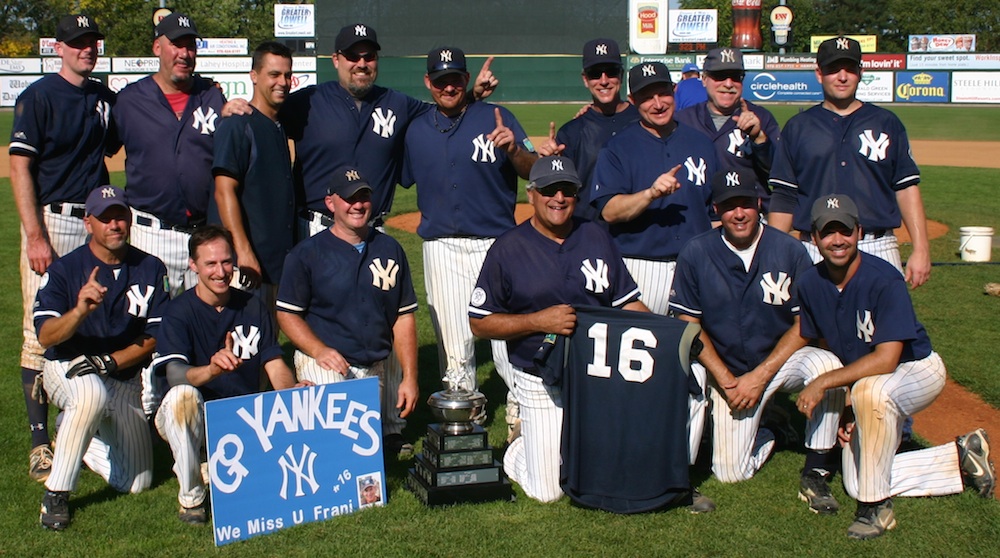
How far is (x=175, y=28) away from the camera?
503cm

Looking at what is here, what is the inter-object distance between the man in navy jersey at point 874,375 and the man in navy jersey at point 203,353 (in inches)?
93.5

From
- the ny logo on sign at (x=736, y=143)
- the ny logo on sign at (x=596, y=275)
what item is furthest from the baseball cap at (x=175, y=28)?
the ny logo on sign at (x=736, y=143)

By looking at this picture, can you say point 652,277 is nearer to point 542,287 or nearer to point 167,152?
point 542,287

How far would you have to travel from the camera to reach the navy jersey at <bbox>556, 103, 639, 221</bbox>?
18.3ft

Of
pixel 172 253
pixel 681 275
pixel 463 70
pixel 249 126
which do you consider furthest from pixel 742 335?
pixel 172 253

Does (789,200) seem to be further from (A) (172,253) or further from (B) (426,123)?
(A) (172,253)

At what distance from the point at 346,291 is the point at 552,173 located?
1147 mm

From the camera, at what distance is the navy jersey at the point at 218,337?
14.2ft

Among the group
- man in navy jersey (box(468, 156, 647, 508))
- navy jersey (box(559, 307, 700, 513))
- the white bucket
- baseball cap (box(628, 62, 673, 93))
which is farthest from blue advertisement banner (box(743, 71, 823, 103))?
navy jersey (box(559, 307, 700, 513))

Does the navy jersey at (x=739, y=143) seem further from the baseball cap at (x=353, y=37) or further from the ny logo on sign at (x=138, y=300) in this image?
the ny logo on sign at (x=138, y=300)

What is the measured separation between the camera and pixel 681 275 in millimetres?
4723

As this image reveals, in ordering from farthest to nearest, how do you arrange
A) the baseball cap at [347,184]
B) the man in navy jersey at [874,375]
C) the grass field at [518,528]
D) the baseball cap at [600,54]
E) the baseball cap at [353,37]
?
the baseball cap at [600,54]
the baseball cap at [353,37]
the baseball cap at [347,184]
the man in navy jersey at [874,375]
the grass field at [518,528]

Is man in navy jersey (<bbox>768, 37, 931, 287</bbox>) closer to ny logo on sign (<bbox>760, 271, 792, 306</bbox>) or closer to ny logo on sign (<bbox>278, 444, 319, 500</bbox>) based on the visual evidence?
ny logo on sign (<bbox>760, 271, 792, 306</bbox>)

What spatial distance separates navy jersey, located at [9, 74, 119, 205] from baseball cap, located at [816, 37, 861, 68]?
3664 mm
